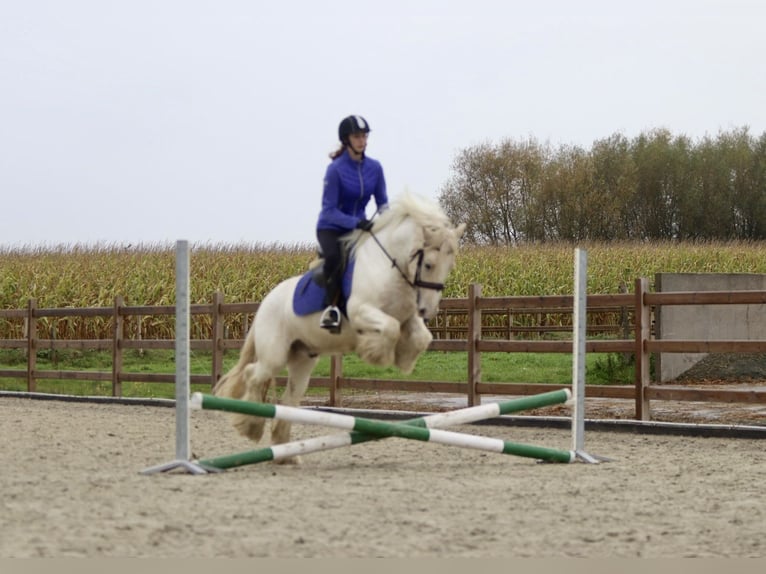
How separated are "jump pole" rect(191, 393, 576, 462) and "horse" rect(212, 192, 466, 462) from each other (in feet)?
1.54

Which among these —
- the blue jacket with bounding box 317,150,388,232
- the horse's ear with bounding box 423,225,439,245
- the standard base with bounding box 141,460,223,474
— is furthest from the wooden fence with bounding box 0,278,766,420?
the standard base with bounding box 141,460,223,474

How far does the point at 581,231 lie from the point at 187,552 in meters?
47.9

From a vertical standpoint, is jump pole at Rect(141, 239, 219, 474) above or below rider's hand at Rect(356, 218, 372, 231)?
below

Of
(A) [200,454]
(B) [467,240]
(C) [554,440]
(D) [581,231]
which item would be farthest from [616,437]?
(D) [581,231]

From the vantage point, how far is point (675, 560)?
4.40 m

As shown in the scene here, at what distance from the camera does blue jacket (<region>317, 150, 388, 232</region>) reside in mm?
7000

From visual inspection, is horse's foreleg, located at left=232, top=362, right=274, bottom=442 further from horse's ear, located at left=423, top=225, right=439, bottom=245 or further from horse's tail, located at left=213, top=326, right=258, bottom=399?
horse's ear, located at left=423, top=225, right=439, bottom=245

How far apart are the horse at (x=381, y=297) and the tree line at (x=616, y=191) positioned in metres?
41.7

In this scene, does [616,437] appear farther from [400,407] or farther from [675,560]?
[675,560]

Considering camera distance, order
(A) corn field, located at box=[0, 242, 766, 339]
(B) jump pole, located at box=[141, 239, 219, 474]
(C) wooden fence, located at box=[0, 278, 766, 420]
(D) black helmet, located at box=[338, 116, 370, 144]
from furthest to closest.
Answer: (A) corn field, located at box=[0, 242, 766, 339] → (C) wooden fence, located at box=[0, 278, 766, 420] → (D) black helmet, located at box=[338, 116, 370, 144] → (B) jump pole, located at box=[141, 239, 219, 474]

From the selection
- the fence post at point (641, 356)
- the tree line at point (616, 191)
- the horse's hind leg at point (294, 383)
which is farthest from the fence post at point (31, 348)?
the tree line at point (616, 191)

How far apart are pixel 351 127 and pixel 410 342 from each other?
144 centimetres

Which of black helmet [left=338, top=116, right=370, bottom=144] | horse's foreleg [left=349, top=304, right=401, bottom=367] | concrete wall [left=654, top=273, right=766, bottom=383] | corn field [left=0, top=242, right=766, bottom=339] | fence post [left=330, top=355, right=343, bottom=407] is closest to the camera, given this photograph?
horse's foreleg [left=349, top=304, right=401, bottom=367]

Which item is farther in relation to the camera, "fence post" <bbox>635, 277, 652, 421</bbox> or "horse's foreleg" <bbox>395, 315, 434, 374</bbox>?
"fence post" <bbox>635, 277, 652, 421</bbox>
